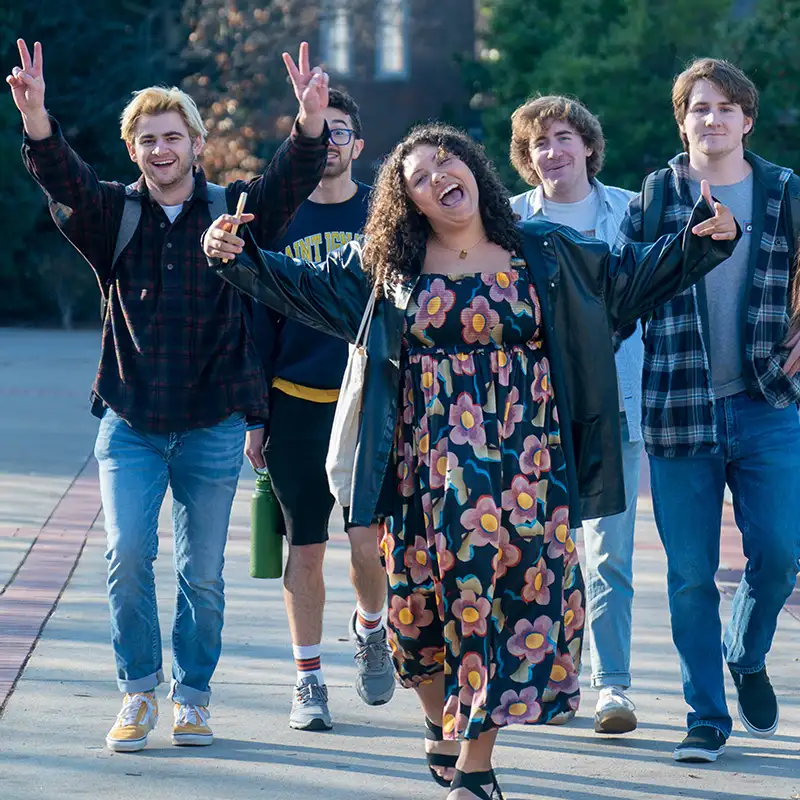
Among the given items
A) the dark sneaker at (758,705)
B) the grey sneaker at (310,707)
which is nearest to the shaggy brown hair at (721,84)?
the dark sneaker at (758,705)

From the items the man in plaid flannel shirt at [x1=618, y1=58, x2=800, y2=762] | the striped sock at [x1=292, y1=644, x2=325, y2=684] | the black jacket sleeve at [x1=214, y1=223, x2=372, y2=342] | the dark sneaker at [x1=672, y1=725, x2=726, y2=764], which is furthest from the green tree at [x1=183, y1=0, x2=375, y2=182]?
the dark sneaker at [x1=672, y1=725, x2=726, y2=764]

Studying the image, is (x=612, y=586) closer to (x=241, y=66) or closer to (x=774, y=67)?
(x=774, y=67)

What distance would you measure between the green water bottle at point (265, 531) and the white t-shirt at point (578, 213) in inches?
52.1

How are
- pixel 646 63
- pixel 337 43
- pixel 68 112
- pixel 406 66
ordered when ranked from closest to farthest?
1. pixel 68 112
2. pixel 646 63
3. pixel 337 43
4. pixel 406 66

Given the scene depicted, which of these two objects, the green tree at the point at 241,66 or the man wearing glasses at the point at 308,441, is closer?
the man wearing glasses at the point at 308,441

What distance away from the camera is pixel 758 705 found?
4.71m

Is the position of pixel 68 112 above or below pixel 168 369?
above

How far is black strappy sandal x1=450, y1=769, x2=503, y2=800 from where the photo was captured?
401cm

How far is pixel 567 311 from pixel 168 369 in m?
1.26

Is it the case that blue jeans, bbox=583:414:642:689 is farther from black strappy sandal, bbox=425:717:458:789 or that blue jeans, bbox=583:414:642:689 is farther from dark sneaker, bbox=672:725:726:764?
black strappy sandal, bbox=425:717:458:789

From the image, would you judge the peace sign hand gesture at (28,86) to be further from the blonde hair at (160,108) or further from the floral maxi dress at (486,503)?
the floral maxi dress at (486,503)

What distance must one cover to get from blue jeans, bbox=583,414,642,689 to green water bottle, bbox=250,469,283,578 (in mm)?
1061

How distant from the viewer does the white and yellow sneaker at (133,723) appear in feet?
14.9

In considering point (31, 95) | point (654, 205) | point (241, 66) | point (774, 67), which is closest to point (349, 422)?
point (654, 205)
